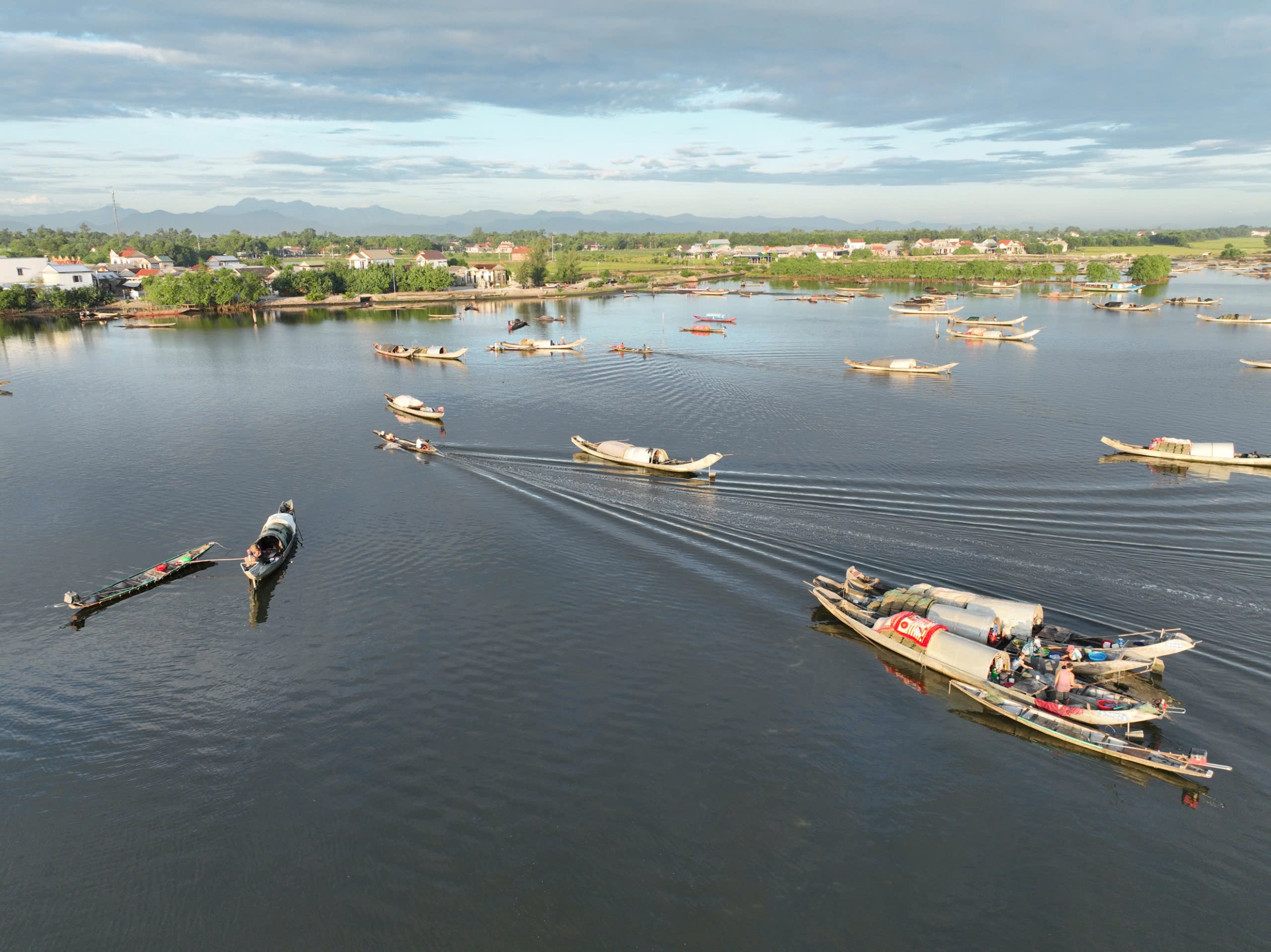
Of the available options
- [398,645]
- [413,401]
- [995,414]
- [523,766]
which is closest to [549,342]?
[413,401]

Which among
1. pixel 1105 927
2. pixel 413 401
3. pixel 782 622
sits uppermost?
pixel 413 401

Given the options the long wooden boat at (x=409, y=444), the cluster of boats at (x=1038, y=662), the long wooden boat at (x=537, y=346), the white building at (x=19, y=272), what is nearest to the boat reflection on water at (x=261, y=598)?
the long wooden boat at (x=409, y=444)

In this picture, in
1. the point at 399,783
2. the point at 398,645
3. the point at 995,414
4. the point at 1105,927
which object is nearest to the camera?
the point at 1105,927

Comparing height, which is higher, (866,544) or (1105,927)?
(866,544)

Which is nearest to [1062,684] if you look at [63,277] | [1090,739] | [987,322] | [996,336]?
[1090,739]

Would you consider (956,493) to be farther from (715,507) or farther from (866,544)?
(715,507)

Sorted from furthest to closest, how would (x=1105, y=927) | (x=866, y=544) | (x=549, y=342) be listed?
(x=549, y=342) → (x=866, y=544) → (x=1105, y=927)

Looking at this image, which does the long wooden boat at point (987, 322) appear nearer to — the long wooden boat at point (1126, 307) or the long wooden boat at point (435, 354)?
the long wooden boat at point (1126, 307)
